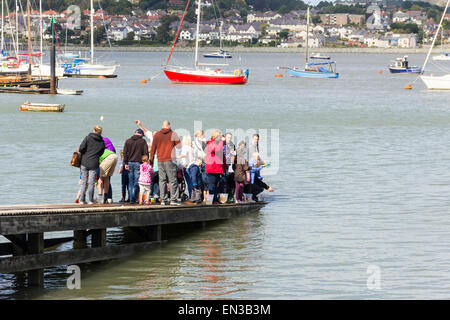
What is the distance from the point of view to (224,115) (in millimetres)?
64125

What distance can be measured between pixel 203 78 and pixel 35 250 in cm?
8387

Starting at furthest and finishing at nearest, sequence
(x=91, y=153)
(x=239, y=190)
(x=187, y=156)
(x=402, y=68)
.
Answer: (x=402, y=68) → (x=239, y=190) → (x=187, y=156) → (x=91, y=153)

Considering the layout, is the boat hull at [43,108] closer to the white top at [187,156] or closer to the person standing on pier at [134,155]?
the white top at [187,156]

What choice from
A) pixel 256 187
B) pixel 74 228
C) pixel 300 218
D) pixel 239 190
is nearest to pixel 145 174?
pixel 74 228

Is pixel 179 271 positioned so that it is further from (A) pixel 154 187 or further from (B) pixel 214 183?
(B) pixel 214 183

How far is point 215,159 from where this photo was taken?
20.2 m

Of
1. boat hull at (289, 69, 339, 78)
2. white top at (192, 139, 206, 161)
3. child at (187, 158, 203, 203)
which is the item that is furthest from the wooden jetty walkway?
boat hull at (289, 69, 339, 78)

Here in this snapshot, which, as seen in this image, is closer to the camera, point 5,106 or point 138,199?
point 138,199

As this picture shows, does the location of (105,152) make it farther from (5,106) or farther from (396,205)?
(5,106)


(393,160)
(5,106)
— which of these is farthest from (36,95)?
(393,160)

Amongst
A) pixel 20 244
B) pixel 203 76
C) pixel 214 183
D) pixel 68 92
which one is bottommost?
pixel 68 92

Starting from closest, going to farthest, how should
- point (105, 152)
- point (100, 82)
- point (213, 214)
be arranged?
point (105, 152) → point (213, 214) → point (100, 82)

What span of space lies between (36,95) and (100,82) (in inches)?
1134

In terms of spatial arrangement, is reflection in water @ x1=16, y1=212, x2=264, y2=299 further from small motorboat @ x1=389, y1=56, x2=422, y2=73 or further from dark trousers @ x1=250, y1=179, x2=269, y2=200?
small motorboat @ x1=389, y1=56, x2=422, y2=73
